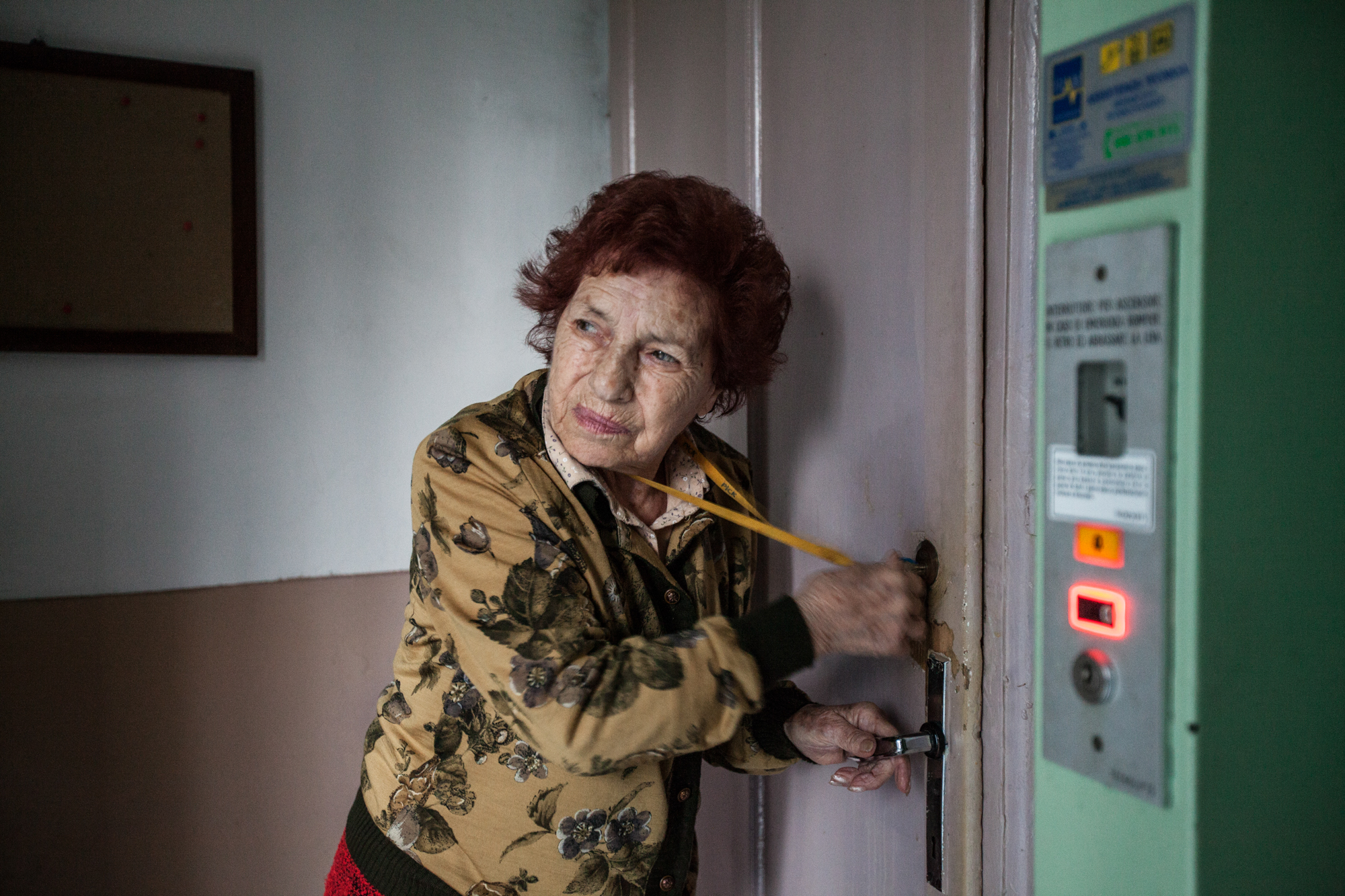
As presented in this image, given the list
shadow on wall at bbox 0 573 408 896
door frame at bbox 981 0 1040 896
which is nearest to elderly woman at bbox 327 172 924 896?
door frame at bbox 981 0 1040 896

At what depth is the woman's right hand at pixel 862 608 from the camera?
3.15 feet

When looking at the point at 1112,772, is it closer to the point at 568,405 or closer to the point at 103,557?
the point at 568,405

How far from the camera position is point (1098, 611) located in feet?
1.96

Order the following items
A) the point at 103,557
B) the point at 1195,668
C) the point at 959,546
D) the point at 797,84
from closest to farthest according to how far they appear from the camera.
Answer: the point at 1195,668, the point at 959,546, the point at 797,84, the point at 103,557

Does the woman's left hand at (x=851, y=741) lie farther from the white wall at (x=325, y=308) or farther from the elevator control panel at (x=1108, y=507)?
the white wall at (x=325, y=308)

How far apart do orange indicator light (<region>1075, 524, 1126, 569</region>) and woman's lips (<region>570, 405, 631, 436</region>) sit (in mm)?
627

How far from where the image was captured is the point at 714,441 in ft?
4.61

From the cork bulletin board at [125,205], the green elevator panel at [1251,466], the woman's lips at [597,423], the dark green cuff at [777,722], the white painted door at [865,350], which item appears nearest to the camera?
the green elevator panel at [1251,466]

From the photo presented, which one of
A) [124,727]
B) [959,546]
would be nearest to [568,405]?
[959,546]

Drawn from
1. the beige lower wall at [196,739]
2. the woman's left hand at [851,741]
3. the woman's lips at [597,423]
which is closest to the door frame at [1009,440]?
the woman's left hand at [851,741]

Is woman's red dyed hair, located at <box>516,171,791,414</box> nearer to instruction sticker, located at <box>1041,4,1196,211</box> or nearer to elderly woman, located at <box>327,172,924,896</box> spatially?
elderly woman, located at <box>327,172,924,896</box>

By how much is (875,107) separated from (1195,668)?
87 cm

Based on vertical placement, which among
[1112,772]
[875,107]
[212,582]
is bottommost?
[212,582]

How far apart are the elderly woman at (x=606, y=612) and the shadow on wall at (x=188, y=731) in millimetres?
754
